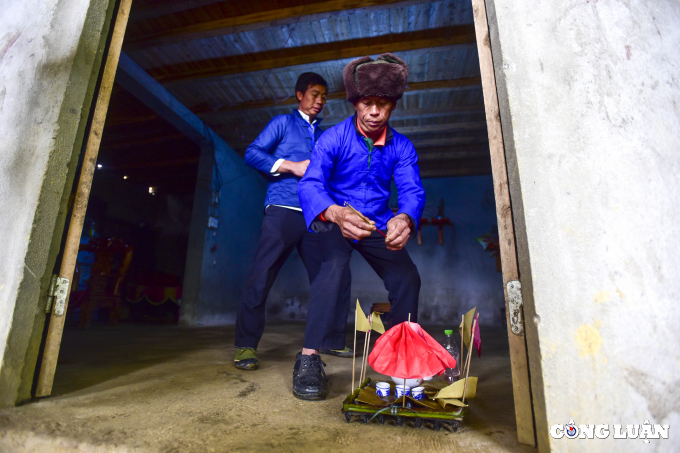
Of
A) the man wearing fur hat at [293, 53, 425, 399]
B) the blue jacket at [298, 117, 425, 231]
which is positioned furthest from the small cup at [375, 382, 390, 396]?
the blue jacket at [298, 117, 425, 231]

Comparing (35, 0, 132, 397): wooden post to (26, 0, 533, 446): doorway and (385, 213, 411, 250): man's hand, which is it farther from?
(26, 0, 533, 446): doorway

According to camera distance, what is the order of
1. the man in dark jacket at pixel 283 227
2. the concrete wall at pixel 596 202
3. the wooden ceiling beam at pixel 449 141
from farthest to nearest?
1. the wooden ceiling beam at pixel 449 141
2. the man in dark jacket at pixel 283 227
3. the concrete wall at pixel 596 202

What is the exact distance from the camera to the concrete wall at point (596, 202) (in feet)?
2.62

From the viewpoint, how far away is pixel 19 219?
117 cm

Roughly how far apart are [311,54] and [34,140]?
3.30 m

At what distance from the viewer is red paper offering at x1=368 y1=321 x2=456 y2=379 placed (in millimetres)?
1030

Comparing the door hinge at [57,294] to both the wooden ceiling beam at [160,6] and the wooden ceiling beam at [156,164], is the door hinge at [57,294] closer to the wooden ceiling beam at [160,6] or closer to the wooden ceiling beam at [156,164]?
the wooden ceiling beam at [160,6]

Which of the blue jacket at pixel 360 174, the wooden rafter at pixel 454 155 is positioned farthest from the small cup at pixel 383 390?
the wooden rafter at pixel 454 155

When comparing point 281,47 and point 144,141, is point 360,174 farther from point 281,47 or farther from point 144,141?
point 144,141

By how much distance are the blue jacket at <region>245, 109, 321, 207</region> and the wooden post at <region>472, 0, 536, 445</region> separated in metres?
1.32

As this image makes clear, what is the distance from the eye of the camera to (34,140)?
123 centimetres

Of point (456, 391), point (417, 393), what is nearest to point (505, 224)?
point (456, 391)

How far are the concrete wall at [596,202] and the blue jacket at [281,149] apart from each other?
1.42m

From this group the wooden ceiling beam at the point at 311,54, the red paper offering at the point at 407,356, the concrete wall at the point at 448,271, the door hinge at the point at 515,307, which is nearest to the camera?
the door hinge at the point at 515,307
